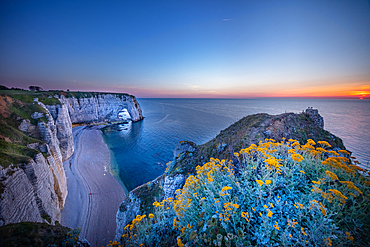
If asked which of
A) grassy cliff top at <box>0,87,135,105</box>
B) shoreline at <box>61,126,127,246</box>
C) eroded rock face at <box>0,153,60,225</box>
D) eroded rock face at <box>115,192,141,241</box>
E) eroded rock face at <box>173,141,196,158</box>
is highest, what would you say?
grassy cliff top at <box>0,87,135,105</box>

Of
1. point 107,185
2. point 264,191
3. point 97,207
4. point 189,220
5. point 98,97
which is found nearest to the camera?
point 264,191

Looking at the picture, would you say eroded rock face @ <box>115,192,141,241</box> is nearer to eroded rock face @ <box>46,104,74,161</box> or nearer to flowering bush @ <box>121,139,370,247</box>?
flowering bush @ <box>121,139,370,247</box>

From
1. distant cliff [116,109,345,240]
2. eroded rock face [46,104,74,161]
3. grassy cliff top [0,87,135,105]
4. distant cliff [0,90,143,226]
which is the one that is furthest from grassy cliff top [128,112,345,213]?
grassy cliff top [0,87,135,105]

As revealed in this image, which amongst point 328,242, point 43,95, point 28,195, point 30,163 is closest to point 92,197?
point 28,195

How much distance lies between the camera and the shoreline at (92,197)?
13.6 metres

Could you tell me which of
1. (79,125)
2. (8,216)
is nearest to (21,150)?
(8,216)

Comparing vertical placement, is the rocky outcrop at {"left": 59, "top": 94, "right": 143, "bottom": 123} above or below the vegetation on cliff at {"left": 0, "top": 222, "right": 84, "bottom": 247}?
above

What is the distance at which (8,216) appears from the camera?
7359 mm

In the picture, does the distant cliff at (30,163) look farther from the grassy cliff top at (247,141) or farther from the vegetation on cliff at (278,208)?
the vegetation on cliff at (278,208)

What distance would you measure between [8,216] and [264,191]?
13619 mm

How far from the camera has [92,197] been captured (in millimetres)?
17516

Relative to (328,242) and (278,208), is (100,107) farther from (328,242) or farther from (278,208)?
(328,242)

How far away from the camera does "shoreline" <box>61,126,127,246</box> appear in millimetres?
13648

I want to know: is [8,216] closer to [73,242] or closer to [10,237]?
[10,237]
